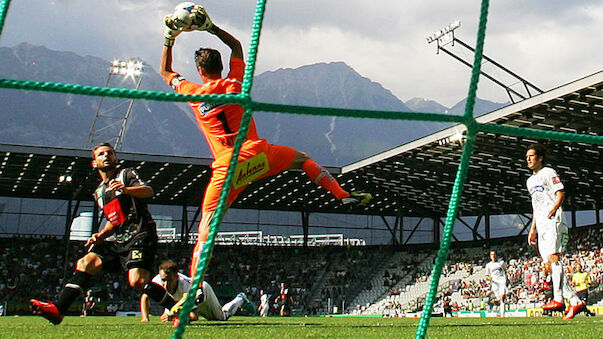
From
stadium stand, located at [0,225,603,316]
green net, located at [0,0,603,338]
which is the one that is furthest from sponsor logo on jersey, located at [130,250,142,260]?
stadium stand, located at [0,225,603,316]

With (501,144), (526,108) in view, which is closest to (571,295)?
(526,108)

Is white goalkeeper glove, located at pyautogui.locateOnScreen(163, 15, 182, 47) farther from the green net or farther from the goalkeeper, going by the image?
the green net

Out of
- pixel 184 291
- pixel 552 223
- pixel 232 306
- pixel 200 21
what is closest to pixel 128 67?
pixel 232 306

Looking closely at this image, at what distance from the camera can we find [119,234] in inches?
220

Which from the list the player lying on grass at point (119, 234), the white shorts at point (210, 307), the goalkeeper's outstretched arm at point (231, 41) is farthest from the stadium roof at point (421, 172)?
the goalkeeper's outstretched arm at point (231, 41)

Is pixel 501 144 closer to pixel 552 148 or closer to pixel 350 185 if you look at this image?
pixel 552 148

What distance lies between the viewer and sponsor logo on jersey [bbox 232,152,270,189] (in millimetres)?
4480

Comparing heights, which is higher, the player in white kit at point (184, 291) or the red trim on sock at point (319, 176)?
the red trim on sock at point (319, 176)

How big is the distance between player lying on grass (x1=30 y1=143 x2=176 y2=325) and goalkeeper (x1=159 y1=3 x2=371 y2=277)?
1094 millimetres

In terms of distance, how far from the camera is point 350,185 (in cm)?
3209

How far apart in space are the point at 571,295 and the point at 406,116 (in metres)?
5.18

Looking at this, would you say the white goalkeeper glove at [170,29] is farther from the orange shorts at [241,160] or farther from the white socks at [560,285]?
the white socks at [560,285]

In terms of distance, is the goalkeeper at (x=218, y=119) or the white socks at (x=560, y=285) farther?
the white socks at (x=560, y=285)

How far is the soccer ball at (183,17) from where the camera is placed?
429 cm
